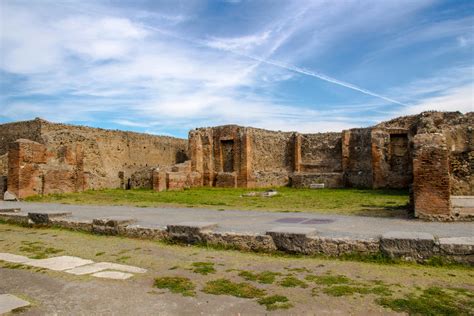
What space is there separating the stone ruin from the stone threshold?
11680 millimetres

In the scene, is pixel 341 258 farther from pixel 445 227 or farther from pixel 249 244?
pixel 445 227

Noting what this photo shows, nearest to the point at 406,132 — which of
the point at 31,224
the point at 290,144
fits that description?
the point at 290,144

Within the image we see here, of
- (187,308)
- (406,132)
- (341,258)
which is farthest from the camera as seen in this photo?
(406,132)

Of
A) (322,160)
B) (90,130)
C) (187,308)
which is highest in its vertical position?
(90,130)

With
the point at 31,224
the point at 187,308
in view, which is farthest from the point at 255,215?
the point at 187,308

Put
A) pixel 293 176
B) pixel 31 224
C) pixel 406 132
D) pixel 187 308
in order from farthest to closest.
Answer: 1. pixel 293 176
2. pixel 406 132
3. pixel 31 224
4. pixel 187 308

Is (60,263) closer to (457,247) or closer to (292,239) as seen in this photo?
(292,239)

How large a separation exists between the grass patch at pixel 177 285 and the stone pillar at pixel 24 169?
52.7 feet

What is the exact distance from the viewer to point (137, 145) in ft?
106

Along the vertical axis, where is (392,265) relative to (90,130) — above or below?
below

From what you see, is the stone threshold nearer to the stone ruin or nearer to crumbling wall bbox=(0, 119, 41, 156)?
the stone ruin

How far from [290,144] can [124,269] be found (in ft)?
87.6

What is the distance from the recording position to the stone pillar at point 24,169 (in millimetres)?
18578

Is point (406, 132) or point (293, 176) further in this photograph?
point (293, 176)
